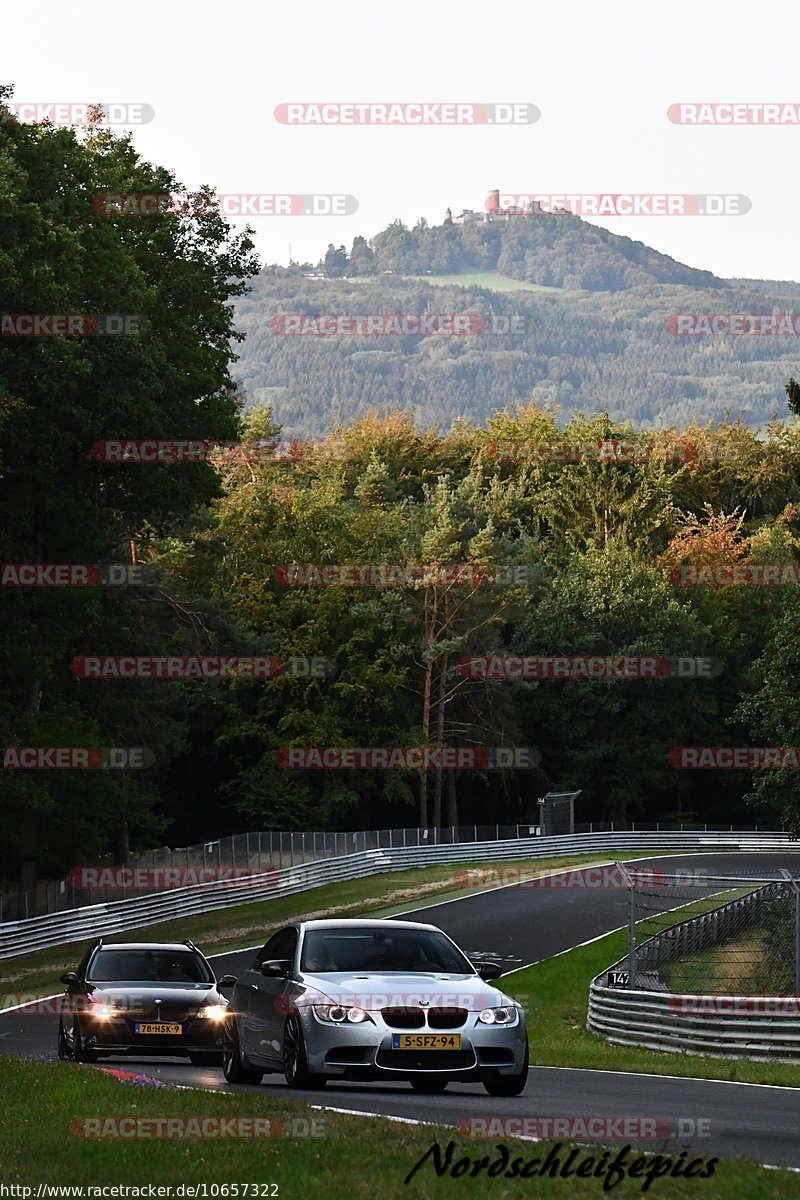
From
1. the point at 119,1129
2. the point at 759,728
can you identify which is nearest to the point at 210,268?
the point at 759,728

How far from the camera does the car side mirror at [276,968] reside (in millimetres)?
15141

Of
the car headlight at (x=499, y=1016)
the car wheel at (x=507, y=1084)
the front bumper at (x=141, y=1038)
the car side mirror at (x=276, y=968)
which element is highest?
the car side mirror at (x=276, y=968)

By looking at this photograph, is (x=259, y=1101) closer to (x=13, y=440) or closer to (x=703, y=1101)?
(x=703, y=1101)

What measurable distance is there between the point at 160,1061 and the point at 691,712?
6718 centimetres

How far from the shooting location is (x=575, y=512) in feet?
315

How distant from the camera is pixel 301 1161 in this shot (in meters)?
9.67

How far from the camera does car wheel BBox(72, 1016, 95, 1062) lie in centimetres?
1920

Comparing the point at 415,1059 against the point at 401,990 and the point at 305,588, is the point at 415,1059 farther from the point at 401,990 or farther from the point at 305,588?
the point at 305,588

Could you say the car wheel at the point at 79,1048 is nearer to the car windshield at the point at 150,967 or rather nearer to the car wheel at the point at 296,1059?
the car windshield at the point at 150,967

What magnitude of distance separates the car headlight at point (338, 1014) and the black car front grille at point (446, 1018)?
0.48 metres

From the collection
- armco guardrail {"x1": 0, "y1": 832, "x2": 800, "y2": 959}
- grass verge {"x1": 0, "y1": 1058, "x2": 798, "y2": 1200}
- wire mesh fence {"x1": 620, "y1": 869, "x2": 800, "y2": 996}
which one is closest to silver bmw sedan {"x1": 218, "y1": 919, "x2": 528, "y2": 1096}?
grass verge {"x1": 0, "y1": 1058, "x2": 798, "y2": 1200}

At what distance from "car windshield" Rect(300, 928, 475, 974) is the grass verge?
2.70m

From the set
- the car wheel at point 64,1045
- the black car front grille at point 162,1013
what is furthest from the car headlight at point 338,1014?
the car wheel at point 64,1045

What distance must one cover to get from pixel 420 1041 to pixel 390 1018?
0.29m
